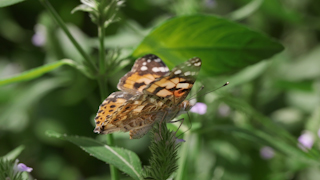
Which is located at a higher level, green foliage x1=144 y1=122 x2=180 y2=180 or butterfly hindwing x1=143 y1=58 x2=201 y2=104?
butterfly hindwing x1=143 y1=58 x2=201 y2=104

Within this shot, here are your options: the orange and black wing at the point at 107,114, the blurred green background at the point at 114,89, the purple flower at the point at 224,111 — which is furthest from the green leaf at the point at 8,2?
the purple flower at the point at 224,111

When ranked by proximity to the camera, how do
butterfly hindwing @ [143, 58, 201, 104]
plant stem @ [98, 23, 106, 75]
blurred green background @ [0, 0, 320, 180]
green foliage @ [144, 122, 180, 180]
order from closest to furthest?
green foliage @ [144, 122, 180, 180] < butterfly hindwing @ [143, 58, 201, 104] < plant stem @ [98, 23, 106, 75] < blurred green background @ [0, 0, 320, 180]

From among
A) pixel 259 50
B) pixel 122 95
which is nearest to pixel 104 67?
pixel 122 95

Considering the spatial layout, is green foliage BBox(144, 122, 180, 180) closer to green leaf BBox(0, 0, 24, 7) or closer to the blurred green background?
green leaf BBox(0, 0, 24, 7)

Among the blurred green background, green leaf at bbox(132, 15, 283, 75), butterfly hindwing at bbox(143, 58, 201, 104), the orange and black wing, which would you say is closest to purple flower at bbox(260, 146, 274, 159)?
the blurred green background

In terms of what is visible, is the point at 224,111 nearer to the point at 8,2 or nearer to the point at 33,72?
the point at 33,72

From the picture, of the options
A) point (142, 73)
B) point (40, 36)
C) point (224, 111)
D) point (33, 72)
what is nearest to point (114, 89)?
point (40, 36)
